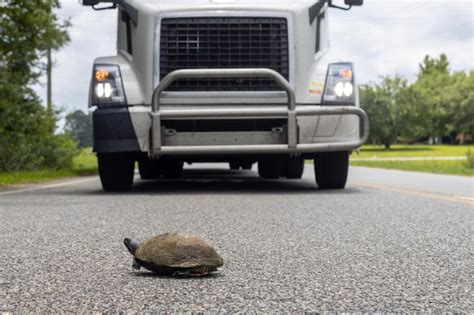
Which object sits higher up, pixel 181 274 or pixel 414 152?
pixel 181 274

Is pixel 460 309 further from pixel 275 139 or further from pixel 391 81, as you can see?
pixel 391 81

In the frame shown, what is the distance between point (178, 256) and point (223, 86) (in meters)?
5.34

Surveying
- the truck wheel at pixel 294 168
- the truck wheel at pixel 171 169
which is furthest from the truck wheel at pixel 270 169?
the truck wheel at pixel 171 169

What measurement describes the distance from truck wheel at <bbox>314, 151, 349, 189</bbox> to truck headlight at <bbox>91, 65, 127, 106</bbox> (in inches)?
104

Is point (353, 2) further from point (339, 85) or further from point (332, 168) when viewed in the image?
point (332, 168)

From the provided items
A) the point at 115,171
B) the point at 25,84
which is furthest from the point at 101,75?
the point at 25,84

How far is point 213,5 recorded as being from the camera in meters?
8.67

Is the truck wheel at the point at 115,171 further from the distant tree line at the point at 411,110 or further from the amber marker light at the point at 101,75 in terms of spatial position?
the distant tree line at the point at 411,110

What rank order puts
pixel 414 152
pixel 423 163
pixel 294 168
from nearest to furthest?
pixel 294 168 < pixel 423 163 < pixel 414 152

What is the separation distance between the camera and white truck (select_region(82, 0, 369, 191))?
8.27m

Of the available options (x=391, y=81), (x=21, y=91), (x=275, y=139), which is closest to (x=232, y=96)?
(x=275, y=139)

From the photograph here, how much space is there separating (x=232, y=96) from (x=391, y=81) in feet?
206

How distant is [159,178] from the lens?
13.2 metres

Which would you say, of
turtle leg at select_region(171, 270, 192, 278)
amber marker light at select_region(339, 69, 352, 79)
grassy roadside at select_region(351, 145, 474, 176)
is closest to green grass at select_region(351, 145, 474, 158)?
grassy roadside at select_region(351, 145, 474, 176)
